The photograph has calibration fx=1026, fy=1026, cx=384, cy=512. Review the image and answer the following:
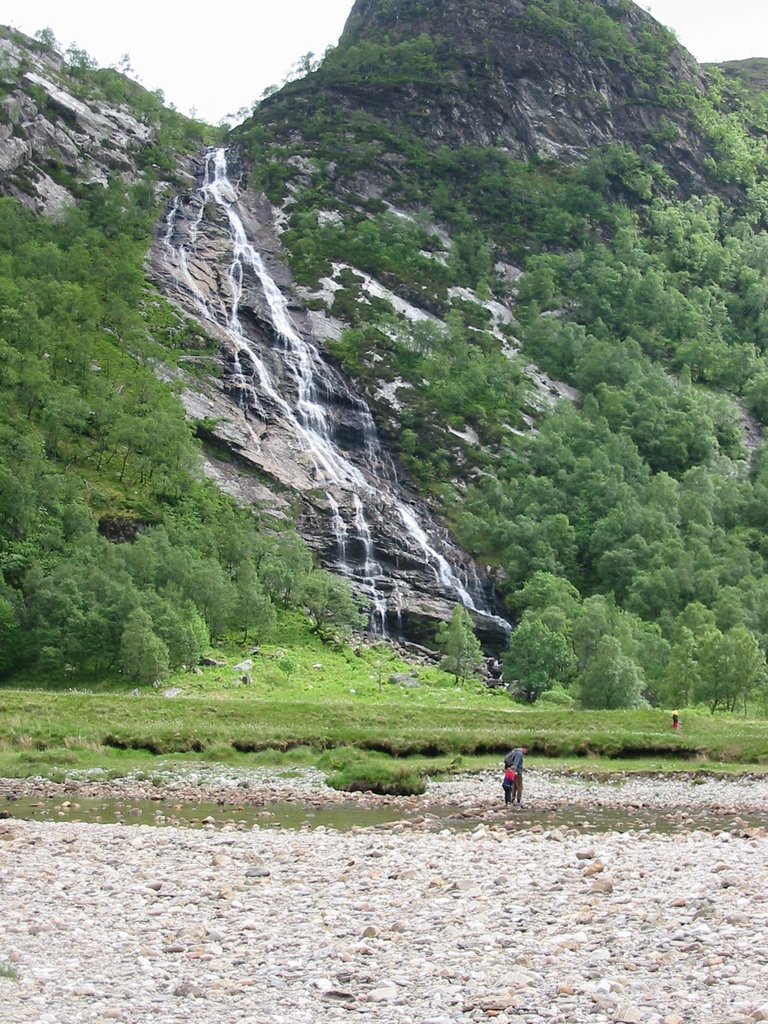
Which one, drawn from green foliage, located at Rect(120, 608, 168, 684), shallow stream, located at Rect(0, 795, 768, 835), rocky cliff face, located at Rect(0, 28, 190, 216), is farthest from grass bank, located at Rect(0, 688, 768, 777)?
rocky cliff face, located at Rect(0, 28, 190, 216)

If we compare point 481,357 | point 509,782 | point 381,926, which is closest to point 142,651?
point 509,782

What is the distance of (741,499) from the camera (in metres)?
116

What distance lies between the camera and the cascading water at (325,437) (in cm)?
9206

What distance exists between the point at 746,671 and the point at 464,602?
30.5m

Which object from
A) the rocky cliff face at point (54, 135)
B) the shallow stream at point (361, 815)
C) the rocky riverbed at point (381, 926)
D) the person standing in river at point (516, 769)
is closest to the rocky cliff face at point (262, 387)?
the rocky cliff face at point (54, 135)

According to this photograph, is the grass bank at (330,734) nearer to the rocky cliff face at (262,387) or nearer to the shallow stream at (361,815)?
the shallow stream at (361,815)

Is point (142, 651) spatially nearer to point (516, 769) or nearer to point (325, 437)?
point (516, 769)

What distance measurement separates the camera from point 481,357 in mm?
131000

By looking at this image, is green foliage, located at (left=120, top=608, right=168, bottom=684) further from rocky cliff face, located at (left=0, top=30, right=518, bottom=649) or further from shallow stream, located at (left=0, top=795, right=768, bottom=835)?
shallow stream, located at (left=0, top=795, right=768, bottom=835)

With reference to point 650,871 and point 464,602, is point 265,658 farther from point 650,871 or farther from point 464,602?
point 650,871

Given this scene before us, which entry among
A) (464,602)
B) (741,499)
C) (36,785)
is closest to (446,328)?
(741,499)

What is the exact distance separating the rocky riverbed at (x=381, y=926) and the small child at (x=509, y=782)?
6.33m

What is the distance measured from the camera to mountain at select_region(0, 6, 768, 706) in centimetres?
9200

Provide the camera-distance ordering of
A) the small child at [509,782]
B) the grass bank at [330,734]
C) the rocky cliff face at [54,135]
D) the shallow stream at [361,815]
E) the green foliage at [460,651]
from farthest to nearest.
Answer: the rocky cliff face at [54,135], the green foliage at [460,651], the grass bank at [330,734], the small child at [509,782], the shallow stream at [361,815]
